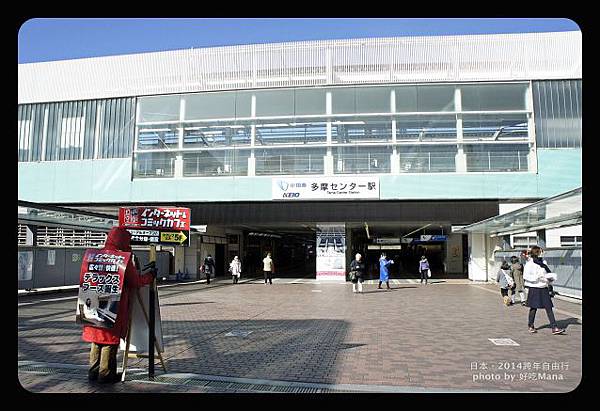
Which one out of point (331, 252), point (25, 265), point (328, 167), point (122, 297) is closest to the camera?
point (122, 297)

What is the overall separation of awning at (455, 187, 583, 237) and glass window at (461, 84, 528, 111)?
23.1ft

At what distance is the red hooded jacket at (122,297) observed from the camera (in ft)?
17.8

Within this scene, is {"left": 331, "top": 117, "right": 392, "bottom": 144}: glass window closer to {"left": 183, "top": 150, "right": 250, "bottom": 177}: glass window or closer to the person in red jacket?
{"left": 183, "top": 150, "right": 250, "bottom": 177}: glass window

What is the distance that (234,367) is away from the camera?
6320 mm

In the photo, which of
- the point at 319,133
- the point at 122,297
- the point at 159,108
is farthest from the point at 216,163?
the point at 122,297

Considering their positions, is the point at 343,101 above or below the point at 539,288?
above

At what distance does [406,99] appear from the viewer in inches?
966

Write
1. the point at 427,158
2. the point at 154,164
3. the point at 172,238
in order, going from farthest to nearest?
the point at 154,164, the point at 427,158, the point at 172,238

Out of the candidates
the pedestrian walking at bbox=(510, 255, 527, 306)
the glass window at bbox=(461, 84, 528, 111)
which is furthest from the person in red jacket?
the glass window at bbox=(461, 84, 528, 111)

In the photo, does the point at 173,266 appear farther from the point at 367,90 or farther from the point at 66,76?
the point at 367,90

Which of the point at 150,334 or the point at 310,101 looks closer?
the point at 150,334

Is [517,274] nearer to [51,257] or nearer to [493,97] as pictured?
[493,97]

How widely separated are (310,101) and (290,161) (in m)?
3.35

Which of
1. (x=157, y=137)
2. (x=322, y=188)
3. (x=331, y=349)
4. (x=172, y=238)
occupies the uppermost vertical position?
(x=157, y=137)
